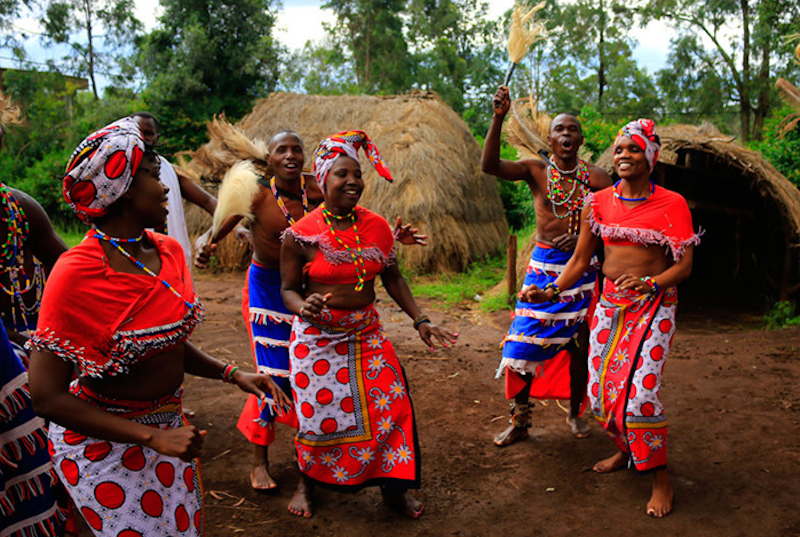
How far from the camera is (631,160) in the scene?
3.36 meters

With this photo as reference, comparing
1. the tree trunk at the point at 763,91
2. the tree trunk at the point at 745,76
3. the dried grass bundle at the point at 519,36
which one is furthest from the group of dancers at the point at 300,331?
the tree trunk at the point at 745,76

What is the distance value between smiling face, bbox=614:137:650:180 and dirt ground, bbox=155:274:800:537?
1.76 m

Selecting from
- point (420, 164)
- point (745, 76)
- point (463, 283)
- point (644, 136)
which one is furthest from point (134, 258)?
point (745, 76)

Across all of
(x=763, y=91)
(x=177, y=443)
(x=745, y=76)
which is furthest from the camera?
(x=745, y=76)

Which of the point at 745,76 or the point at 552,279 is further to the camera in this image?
the point at 745,76

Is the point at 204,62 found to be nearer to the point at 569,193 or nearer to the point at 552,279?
the point at 569,193

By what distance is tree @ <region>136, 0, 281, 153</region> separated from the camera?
17156 mm

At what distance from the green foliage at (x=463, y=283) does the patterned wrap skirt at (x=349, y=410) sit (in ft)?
18.8

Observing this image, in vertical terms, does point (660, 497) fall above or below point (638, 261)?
below

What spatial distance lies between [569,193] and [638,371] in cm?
138

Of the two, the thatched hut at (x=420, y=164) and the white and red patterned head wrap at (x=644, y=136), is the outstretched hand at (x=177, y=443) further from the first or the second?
the thatched hut at (x=420, y=164)

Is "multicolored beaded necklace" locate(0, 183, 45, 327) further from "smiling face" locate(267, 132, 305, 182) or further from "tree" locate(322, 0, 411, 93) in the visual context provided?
"tree" locate(322, 0, 411, 93)

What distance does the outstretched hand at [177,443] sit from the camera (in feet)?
5.78

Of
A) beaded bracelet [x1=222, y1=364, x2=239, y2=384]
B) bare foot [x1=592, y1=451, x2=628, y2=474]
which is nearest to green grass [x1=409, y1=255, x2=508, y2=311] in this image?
bare foot [x1=592, y1=451, x2=628, y2=474]
